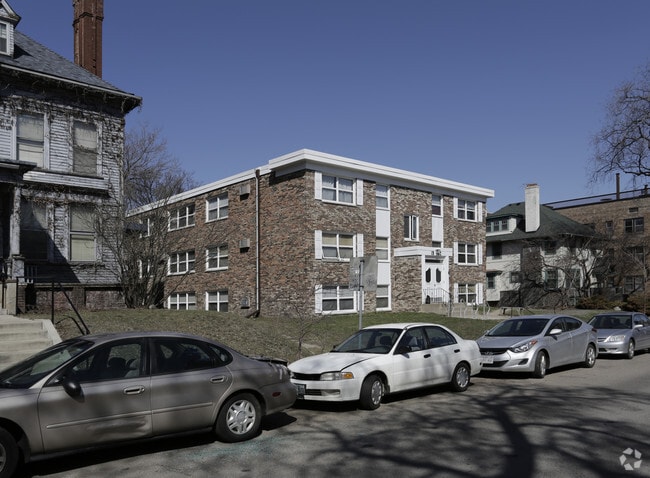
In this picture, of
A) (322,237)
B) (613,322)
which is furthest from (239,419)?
(322,237)

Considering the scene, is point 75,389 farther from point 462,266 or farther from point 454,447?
point 462,266

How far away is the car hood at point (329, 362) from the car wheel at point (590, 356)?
7760mm

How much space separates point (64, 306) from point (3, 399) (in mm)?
13091

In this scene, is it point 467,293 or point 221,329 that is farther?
point 467,293

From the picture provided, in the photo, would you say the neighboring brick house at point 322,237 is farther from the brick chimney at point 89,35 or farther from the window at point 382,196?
the brick chimney at point 89,35

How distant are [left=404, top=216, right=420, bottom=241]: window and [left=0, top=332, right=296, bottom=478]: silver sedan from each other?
78.5 ft

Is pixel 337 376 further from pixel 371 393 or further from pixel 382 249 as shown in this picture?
pixel 382 249

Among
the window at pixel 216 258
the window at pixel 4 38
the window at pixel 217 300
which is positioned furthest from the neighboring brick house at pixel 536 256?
the window at pixel 4 38

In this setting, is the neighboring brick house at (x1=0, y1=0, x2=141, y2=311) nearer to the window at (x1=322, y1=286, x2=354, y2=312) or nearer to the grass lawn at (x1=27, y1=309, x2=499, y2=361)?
the grass lawn at (x1=27, y1=309, x2=499, y2=361)

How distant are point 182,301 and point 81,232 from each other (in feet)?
46.9

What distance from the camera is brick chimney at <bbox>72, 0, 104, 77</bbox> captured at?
82.8ft

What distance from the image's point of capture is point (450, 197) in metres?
35.0

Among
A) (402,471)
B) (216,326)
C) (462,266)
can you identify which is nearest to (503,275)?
(462,266)

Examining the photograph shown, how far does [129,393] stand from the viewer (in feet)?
23.2
